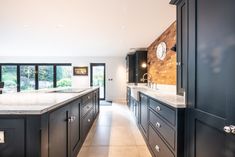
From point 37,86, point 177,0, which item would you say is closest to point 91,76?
point 37,86

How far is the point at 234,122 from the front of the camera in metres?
1.03

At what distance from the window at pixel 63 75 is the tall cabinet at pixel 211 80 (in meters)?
9.33

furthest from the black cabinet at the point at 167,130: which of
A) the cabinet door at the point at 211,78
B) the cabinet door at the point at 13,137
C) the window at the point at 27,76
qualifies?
the window at the point at 27,76

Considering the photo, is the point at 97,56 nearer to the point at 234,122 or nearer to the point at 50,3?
the point at 50,3

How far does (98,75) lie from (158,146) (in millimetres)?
8131

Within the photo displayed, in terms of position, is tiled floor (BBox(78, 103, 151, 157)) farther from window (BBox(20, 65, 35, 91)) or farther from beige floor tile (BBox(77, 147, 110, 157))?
window (BBox(20, 65, 35, 91))

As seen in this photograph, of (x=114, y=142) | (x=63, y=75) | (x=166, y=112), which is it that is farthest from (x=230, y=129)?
(x=63, y=75)

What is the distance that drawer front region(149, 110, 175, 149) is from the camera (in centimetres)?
186

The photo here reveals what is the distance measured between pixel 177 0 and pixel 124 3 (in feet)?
2.87

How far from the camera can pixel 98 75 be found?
33.9 feet

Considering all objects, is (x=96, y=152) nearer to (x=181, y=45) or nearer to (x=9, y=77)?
(x=181, y=45)

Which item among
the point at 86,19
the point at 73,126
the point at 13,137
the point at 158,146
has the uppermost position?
the point at 86,19

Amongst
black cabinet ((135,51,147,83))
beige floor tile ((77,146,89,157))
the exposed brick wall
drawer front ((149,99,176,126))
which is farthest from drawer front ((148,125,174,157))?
black cabinet ((135,51,147,83))

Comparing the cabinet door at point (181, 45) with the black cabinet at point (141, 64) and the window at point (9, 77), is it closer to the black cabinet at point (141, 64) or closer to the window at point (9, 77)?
the black cabinet at point (141, 64)
